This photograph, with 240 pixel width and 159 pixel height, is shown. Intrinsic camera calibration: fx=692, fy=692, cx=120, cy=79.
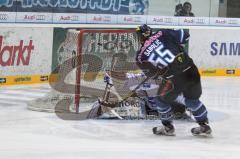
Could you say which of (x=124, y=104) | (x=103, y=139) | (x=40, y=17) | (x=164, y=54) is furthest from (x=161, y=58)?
(x=40, y=17)

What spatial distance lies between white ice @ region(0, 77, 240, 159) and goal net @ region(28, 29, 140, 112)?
1.37ft

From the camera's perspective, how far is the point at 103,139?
8.20 meters

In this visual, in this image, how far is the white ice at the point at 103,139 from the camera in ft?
23.9

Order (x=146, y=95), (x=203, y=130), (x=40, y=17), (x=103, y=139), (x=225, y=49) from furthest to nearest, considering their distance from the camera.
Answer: (x=225, y=49), (x=40, y=17), (x=146, y=95), (x=203, y=130), (x=103, y=139)

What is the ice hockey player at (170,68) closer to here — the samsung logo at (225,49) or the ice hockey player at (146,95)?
the ice hockey player at (146,95)

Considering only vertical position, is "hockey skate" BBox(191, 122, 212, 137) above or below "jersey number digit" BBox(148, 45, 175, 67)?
below

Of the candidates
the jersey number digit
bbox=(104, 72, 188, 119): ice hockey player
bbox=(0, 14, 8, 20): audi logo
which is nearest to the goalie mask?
the jersey number digit

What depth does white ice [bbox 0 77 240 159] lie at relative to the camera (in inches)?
287

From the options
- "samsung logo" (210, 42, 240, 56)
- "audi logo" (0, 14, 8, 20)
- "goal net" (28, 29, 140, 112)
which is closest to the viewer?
"goal net" (28, 29, 140, 112)

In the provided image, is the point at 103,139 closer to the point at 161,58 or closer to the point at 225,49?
the point at 161,58

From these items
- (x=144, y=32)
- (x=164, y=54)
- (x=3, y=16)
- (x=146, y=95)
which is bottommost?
(x=146, y=95)

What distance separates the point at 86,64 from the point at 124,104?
3.00ft

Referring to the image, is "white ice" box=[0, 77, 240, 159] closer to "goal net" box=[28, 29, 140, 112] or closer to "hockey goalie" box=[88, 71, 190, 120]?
"hockey goalie" box=[88, 71, 190, 120]

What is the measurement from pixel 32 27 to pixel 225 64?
208 inches
